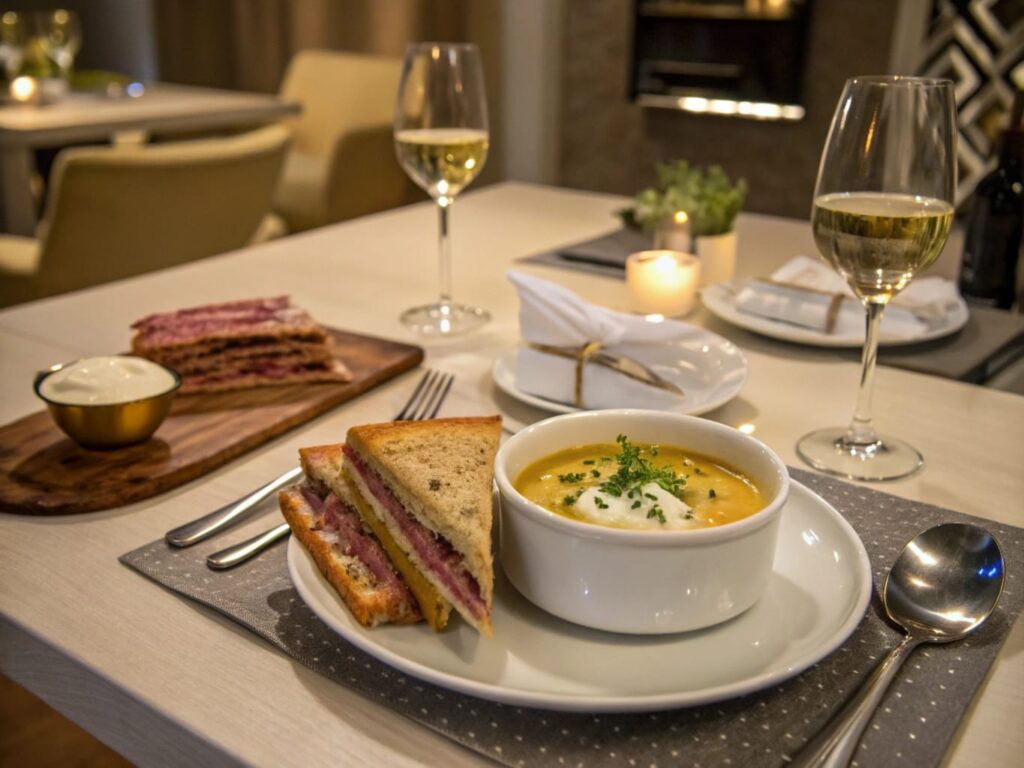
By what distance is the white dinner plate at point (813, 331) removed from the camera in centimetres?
118

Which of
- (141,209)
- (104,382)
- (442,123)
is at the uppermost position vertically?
(442,123)

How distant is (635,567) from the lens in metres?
0.58

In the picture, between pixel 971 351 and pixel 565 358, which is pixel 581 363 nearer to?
pixel 565 358

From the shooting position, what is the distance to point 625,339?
3.43ft

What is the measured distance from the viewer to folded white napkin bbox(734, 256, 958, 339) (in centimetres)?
120

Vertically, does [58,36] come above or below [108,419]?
above

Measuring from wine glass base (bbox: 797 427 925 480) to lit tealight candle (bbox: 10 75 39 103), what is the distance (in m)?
3.41

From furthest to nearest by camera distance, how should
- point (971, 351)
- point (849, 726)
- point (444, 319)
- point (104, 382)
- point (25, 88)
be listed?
point (25, 88), point (444, 319), point (971, 351), point (104, 382), point (849, 726)

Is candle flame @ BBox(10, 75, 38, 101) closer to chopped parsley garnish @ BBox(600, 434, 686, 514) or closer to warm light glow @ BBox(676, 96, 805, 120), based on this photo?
warm light glow @ BBox(676, 96, 805, 120)

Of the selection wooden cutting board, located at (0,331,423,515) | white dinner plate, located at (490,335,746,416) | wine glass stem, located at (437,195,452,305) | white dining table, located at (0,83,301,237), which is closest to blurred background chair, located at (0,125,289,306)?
white dining table, located at (0,83,301,237)

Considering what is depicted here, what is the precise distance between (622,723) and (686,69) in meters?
4.08

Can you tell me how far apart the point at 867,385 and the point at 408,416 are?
44 cm

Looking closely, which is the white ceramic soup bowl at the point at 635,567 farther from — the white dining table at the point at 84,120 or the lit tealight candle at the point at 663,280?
the white dining table at the point at 84,120

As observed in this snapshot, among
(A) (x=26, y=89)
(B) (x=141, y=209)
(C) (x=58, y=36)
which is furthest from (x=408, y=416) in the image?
(C) (x=58, y=36)
